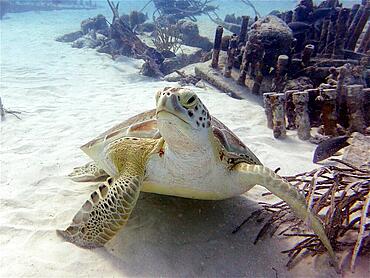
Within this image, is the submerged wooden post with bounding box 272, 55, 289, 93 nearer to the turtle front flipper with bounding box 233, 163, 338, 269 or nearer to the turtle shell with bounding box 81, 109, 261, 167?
the turtle shell with bounding box 81, 109, 261, 167

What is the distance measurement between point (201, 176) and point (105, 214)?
644 millimetres

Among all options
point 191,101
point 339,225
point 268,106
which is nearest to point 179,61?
point 268,106

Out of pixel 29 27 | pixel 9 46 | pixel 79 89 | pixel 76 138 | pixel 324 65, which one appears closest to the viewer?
pixel 76 138

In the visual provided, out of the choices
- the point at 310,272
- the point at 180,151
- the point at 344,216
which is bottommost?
the point at 310,272

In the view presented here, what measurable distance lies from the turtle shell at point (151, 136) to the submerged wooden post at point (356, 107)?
1.95 metres

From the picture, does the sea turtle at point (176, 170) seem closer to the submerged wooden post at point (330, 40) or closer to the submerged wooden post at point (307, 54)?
the submerged wooden post at point (307, 54)

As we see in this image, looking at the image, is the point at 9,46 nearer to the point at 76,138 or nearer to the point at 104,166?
the point at 76,138

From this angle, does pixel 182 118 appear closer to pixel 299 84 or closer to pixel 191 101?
pixel 191 101

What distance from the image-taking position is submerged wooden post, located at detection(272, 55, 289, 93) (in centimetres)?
488

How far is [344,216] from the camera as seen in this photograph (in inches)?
74.4

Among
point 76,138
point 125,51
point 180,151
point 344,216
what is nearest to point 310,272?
point 344,216

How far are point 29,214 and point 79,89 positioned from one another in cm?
495

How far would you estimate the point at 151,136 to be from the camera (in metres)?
2.24

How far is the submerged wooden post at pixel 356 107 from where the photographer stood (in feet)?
11.8
